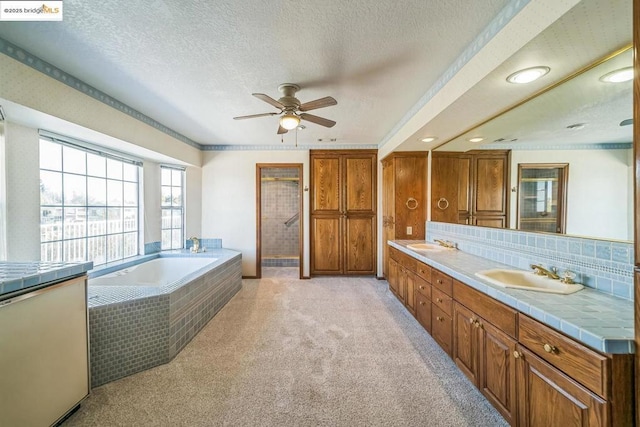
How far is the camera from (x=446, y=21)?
1.47 m

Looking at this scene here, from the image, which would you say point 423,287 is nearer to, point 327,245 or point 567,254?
point 567,254

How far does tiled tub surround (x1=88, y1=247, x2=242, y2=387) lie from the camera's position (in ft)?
5.67

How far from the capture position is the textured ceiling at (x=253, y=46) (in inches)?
55.1

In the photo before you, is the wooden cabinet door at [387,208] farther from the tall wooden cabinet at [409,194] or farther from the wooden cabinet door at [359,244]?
the wooden cabinet door at [359,244]

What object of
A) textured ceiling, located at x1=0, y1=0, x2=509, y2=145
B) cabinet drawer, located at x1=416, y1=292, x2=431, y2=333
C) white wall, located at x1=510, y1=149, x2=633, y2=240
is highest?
textured ceiling, located at x1=0, y1=0, x2=509, y2=145

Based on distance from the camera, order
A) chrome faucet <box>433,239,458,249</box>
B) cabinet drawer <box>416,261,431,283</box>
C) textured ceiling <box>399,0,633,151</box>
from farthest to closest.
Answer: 1. chrome faucet <box>433,239,458,249</box>
2. cabinet drawer <box>416,261,431,283</box>
3. textured ceiling <box>399,0,633,151</box>

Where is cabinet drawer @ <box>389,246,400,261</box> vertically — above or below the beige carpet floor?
above

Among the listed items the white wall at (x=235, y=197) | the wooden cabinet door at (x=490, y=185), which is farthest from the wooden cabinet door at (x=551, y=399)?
the white wall at (x=235, y=197)

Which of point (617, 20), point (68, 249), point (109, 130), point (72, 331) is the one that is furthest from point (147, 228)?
point (617, 20)

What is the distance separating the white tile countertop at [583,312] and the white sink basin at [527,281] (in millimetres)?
29

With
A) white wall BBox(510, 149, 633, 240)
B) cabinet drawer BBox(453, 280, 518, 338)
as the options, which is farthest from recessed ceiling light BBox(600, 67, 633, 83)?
cabinet drawer BBox(453, 280, 518, 338)

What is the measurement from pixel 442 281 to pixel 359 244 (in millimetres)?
2415

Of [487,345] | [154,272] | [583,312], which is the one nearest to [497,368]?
[487,345]

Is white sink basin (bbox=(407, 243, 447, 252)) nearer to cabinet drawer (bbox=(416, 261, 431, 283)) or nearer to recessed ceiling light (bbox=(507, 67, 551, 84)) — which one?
cabinet drawer (bbox=(416, 261, 431, 283))
